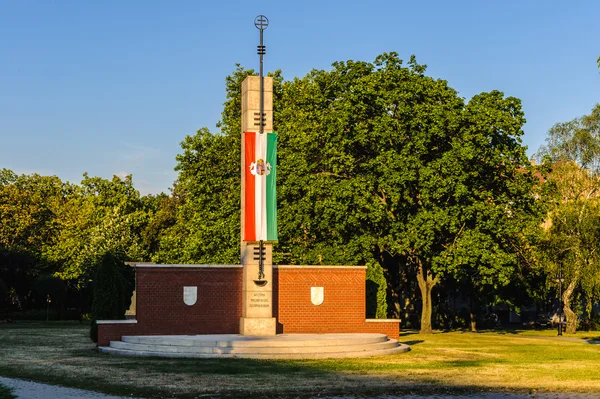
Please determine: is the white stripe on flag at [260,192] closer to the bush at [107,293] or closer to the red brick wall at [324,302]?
the red brick wall at [324,302]

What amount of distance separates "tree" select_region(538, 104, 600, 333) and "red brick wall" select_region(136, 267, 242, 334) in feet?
93.7

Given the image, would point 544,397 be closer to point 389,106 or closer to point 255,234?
point 255,234

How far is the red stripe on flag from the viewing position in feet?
105

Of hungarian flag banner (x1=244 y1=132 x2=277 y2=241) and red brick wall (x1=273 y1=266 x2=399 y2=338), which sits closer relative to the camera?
hungarian flag banner (x1=244 y1=132 x2=277 y2=241)

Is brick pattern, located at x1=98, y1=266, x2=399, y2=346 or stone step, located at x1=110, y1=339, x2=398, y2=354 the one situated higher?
brick pattern, located at x1=98, y1=266, x2=399, y2=346

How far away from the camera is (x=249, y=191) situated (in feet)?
106

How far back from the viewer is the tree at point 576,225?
5603 cm

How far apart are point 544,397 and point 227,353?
12.3 metres

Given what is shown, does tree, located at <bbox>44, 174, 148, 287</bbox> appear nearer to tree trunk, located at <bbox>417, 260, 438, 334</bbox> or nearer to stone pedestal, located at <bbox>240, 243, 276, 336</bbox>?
tree trunk, located at <bbox>417, 260, 438, 334</bbox>

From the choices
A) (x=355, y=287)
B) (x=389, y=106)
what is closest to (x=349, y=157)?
(x=389, y=106)

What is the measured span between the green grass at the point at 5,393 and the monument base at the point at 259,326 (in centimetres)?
1394

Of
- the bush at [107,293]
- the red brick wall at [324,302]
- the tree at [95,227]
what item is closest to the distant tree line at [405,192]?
the red brick wall at [324,302]

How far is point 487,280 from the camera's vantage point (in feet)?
154

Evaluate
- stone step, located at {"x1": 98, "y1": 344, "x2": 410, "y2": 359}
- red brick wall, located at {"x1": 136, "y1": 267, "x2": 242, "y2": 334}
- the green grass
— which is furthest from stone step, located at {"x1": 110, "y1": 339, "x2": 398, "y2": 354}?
the green grass
